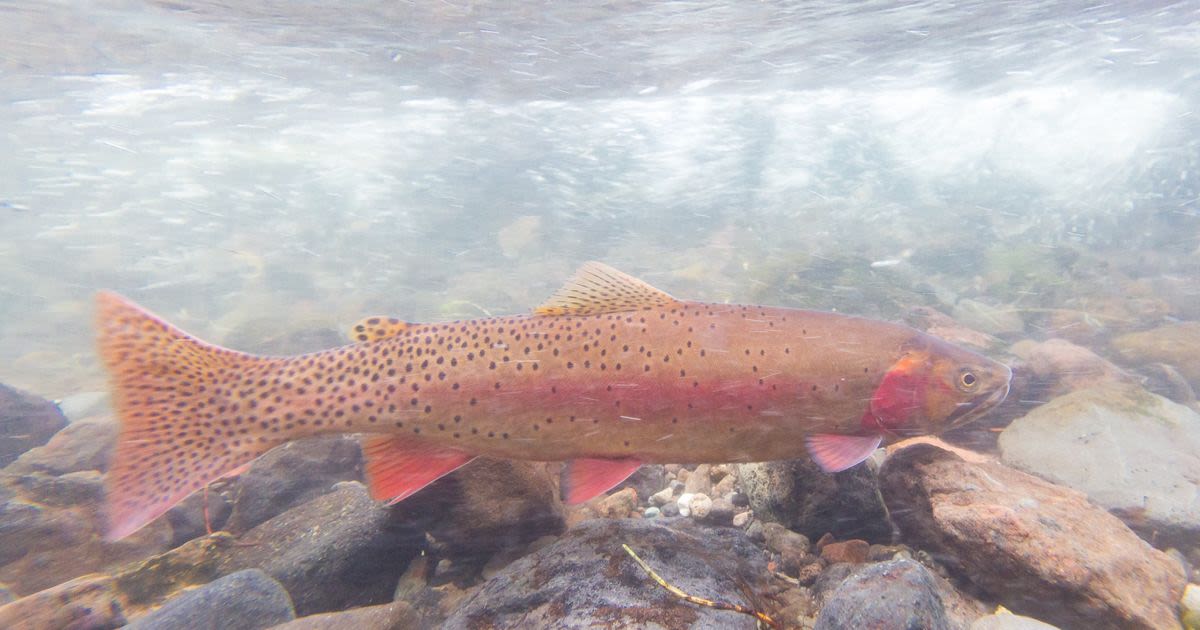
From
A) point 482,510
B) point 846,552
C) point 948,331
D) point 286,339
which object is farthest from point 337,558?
point 286,339

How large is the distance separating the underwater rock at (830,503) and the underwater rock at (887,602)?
100 cm

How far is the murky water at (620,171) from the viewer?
13.1 m

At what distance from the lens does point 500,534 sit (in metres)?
3.38

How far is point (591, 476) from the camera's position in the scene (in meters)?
2.87

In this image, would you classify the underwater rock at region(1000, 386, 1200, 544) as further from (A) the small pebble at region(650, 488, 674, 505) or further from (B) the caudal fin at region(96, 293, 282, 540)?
(B) the caudal fin at region(96, 293, 282, 540)

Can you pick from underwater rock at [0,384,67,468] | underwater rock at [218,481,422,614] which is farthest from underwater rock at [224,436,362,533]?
underwater rock at [0,384,67,468]

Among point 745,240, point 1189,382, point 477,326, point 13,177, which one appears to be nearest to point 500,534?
point 477,326

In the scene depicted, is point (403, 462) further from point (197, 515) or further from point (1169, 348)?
point (1169, 348)

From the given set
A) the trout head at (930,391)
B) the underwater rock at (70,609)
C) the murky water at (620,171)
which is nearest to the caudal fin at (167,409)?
the murky water at (620,171)

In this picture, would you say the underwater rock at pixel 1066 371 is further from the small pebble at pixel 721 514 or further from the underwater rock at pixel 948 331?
the small pebble at pixel 721 514

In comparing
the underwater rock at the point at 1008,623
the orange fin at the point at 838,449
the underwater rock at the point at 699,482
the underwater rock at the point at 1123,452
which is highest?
the orange fin at the point at 838,449

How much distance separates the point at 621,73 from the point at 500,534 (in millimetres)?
28115

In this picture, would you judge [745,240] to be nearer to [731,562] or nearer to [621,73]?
[621,73]

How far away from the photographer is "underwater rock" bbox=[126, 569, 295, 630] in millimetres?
2666
